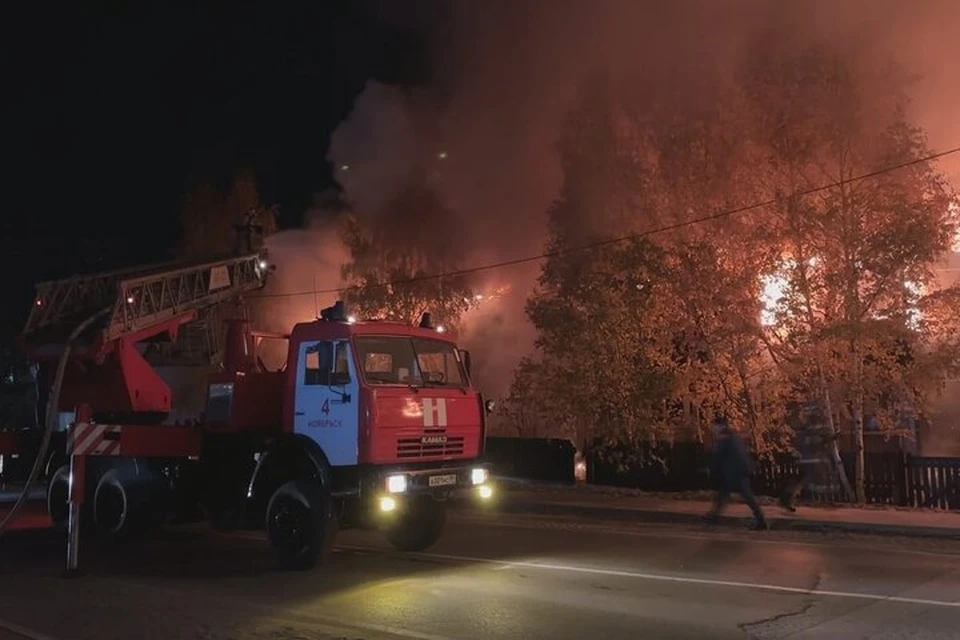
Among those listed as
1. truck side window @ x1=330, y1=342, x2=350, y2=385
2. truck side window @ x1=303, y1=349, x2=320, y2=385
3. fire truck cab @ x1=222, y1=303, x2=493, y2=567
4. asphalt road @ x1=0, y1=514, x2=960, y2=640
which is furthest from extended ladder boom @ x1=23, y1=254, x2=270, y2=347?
truck side window @ x1=330, y1=342, x2=350, y2=385

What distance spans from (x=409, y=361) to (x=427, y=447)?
3.02 feet

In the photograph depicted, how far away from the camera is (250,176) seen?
29.5 m

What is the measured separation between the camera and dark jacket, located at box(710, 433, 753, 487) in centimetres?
1080

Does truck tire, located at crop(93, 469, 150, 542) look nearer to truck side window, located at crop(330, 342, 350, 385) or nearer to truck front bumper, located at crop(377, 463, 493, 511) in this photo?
truck side window, located at crop(330, 342, 350, 385)

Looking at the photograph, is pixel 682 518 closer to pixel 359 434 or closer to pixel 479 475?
pixel 479 475

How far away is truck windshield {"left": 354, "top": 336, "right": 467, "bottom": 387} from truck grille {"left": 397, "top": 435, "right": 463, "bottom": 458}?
584 millimetres

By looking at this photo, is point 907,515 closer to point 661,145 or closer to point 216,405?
point 661,145

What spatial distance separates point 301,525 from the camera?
27.8 ft

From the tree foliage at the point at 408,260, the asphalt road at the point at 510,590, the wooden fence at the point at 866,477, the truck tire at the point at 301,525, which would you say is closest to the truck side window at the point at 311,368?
the truck tire at the point at 301,525

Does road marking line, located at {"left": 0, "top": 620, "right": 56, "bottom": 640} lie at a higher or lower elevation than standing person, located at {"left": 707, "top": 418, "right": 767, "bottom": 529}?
lower

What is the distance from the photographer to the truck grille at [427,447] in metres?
8.48

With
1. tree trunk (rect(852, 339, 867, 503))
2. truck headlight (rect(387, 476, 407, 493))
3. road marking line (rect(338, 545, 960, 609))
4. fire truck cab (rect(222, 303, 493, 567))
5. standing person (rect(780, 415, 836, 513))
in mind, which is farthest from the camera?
tree trunk (rect(852, 339, 867, 503))

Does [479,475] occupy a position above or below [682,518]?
above

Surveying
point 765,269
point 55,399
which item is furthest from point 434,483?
point 765,269
